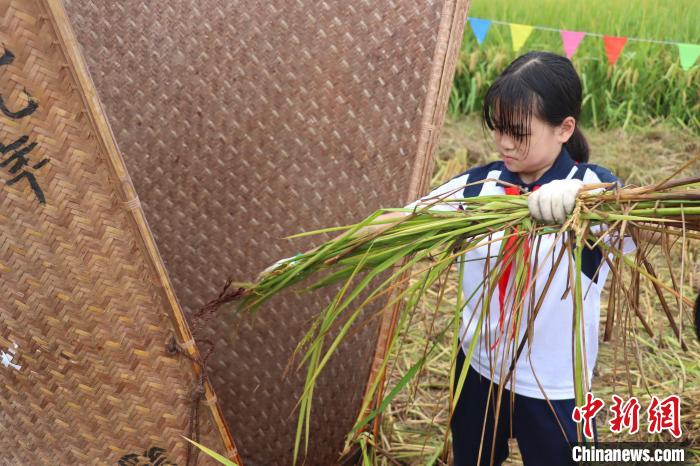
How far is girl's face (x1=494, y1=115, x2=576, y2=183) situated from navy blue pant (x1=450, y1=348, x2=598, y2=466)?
0.46 meters

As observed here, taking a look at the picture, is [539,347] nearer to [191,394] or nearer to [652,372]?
[191,394]

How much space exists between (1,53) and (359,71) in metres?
1.03

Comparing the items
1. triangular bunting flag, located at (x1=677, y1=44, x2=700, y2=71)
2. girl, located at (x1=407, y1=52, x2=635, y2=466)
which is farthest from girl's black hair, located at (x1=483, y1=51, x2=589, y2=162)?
triangular bunting flag, located at (x1=677, y1=44, x2=700, y2=71)

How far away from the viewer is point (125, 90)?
7.93 ft

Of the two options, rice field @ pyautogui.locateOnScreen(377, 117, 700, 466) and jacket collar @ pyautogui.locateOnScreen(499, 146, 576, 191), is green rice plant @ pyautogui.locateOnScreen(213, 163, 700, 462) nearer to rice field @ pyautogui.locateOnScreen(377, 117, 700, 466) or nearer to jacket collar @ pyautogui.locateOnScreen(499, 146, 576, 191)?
jacket collar @ pyautogui.locateOnScreen(499, 146, 576, 191)

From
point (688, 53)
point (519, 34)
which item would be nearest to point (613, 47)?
point (688, 53)

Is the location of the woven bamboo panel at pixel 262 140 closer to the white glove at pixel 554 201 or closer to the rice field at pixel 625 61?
the white glove at pixel 554 201

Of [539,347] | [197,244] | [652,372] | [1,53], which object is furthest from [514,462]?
[1,53]

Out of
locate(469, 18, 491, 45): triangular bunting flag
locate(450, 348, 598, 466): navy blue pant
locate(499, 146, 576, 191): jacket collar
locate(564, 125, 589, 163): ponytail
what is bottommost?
locate(450, 348, 598, 466): navy blue pant

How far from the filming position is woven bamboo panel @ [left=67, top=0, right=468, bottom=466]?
7.18 feet

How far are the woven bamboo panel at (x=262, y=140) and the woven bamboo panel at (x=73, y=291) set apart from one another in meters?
0.53

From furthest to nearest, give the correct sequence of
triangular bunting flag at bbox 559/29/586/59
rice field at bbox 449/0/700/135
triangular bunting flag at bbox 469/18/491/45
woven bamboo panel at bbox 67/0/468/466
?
1. rice field at bbox 449/0/700/135
2. triangular bunting flag at bbox 469/18/491/45
3. triangular bunting flag at bbox 559/29/586/59
4. woven bamboo panel at bbox 67/0/468/466

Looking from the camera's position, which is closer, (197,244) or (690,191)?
(690,191)

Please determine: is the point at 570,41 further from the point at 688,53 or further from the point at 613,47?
the point at 688,53
